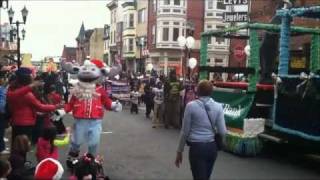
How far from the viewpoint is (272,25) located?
1414 cm

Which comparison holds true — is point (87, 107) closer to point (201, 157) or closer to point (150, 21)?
point (201, 157)

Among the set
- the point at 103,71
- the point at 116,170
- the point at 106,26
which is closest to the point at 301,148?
the point at 116,170

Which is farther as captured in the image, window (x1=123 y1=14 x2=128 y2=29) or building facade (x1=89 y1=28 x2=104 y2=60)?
building facade (x1=89 y1=28 x2=104 y2=60)

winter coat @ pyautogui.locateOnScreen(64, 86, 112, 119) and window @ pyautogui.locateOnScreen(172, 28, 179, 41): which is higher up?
window @ pyautogui.locateOnScreen(172, 28, 179, 41)

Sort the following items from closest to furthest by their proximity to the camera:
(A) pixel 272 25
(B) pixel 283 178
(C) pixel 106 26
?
(B) pixel 283 178, (A) pixel 272 25, (C) pixel 106 26

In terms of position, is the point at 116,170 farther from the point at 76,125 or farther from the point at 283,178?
the point at 283,178

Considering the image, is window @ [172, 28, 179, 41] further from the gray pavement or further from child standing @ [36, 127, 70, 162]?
child standing @ [36, 127, 70, 162]

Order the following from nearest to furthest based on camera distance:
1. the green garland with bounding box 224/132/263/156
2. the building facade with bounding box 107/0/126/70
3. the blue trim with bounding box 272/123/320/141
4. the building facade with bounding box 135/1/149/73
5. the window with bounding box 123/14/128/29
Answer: the blue trim with bounding box 272/123/320/141, the green garland with bounding box 224/132/263/156, the building facade with bounding box 135/1/149/73, the window with bounding box 123/14/128/29, the building facade with bounding box 107/0/126/70

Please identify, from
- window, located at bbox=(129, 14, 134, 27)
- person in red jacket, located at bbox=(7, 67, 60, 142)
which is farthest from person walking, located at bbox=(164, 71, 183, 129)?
window, located at bbox=(129, 14, 134, 27)

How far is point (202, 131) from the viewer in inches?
295

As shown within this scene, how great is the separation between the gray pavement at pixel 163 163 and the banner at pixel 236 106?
81 cm

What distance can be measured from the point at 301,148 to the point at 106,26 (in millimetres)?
83416

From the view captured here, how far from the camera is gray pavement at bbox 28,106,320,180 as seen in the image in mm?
10891

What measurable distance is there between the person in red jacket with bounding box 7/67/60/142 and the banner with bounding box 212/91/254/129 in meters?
5.17
